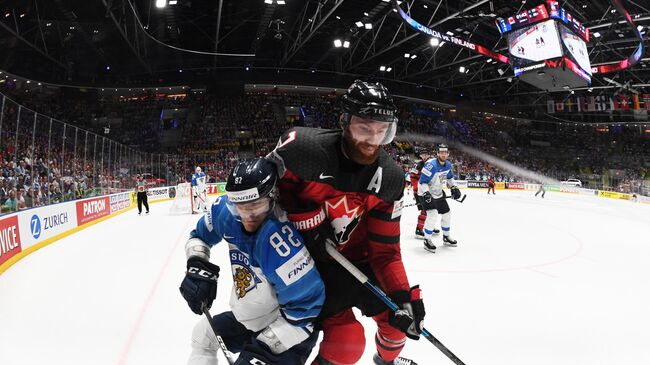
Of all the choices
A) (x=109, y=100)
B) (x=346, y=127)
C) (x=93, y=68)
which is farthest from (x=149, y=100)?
(x=346, y=127)

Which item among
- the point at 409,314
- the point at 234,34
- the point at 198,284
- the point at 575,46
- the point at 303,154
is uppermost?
the point at 234,34

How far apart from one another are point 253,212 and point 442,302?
290cm

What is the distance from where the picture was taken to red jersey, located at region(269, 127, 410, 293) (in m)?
1.82

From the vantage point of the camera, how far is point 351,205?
76.2 inches

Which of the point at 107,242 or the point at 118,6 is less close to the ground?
the point at 118,6

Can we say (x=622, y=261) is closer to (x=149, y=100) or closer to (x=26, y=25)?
(x=26, y=25)

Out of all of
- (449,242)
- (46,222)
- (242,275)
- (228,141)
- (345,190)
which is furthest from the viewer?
(228,141)

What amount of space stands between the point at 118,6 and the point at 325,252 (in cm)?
1400

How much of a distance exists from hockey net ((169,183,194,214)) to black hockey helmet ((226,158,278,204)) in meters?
10.7

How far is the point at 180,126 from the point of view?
25.0 m

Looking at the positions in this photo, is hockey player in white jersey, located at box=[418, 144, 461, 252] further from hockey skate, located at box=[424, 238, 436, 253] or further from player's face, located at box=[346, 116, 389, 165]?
player's face, located at box=[346, 116, 389, 165]

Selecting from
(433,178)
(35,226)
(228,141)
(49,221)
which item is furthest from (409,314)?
(228,141)

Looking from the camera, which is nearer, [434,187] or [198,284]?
[198,284]

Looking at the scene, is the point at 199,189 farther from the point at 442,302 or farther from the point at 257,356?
the point at 257,356
